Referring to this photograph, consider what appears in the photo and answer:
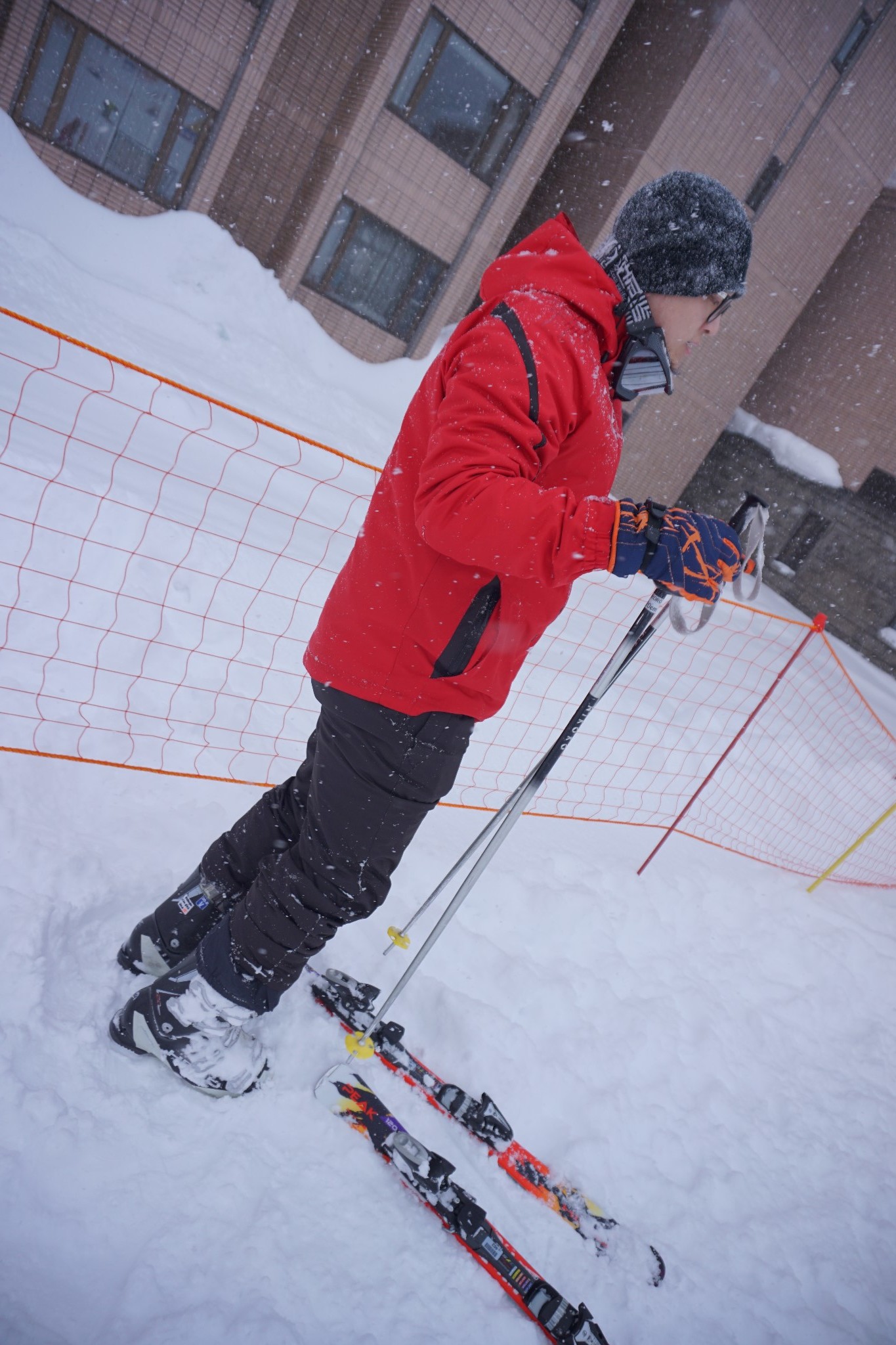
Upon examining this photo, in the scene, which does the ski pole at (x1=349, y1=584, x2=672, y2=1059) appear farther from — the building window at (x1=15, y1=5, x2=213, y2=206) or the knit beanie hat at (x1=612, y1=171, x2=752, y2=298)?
the building window at (x1=15, y1=5, x2=213, y2=206)

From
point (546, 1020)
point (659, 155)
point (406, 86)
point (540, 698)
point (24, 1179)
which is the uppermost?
point (659, 155)

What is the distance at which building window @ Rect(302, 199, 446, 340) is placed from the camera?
Answer: 11.6 m

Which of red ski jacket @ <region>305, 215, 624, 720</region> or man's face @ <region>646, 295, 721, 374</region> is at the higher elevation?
man's face @ <region>646, 295, 721, 374</region>

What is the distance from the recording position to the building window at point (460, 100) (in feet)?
34.7

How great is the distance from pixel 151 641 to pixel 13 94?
10833mm

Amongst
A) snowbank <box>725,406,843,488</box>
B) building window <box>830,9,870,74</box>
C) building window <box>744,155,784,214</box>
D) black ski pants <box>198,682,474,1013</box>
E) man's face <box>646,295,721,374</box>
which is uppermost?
building window <box>830,9,870,74</box>

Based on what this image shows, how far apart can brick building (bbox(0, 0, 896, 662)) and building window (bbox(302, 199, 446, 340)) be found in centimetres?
3

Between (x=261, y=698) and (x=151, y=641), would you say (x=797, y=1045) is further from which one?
(x=151, y=641)

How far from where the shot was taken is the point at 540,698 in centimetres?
516

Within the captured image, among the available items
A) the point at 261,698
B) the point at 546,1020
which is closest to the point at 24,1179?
the point at 546,1020

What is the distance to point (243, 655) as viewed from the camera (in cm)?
377

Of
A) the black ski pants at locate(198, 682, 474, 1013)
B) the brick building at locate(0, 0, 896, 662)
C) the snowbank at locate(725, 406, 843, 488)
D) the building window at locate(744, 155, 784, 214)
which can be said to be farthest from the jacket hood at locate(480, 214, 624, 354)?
the snowbank at locate(725, 406, 843, 488)

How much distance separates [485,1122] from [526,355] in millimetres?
2332

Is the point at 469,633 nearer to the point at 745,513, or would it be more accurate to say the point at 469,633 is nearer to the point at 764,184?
the point at 745,513
